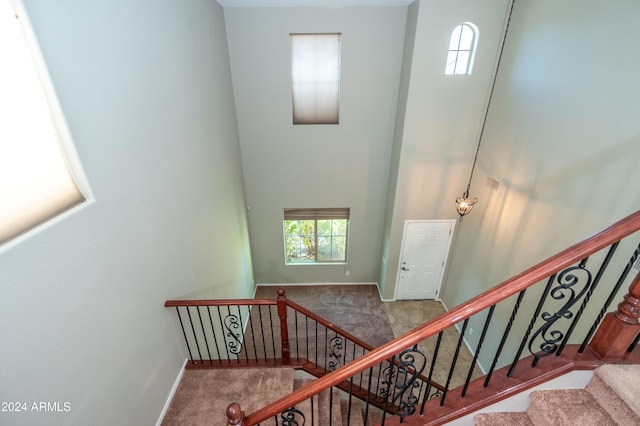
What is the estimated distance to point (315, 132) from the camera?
4973mm

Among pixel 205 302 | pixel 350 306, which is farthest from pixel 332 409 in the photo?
pixel 350 306


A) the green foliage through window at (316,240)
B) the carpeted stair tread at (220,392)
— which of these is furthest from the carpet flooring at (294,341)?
the green foliage through window at (316,240)

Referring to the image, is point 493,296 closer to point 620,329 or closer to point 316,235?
point 620,329

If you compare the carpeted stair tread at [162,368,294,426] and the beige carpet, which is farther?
the beige carpet

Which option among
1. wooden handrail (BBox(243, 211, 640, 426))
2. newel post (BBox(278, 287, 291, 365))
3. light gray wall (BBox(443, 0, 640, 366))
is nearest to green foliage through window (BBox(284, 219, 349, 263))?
light gray wall (BBox(443, 0, 640, 366))

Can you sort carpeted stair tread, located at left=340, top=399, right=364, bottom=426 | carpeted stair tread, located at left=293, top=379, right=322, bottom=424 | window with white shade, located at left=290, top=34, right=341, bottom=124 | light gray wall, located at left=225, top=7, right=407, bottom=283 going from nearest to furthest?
carpeted stair tread, located at left=293, top=379, right=322, bottom=424 < carpeted stair tread, located at left=340, top=399, right=364, bottom=426 < light gray wall, located at left=225, top=7, right=407, bottom=283 < window with white shade, located at left=290, top=34, right=341, bottom=124

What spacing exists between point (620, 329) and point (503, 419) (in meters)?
0.76

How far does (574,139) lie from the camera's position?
2850mm

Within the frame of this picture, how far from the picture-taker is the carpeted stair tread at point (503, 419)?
1.46 meters

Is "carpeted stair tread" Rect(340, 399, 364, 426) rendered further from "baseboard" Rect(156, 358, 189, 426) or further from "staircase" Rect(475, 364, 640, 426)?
"staircase" Rect(475, 364, 640, 426)

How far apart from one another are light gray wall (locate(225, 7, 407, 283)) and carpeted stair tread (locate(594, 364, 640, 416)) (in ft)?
13.9

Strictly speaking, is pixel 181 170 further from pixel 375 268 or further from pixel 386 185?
pixel 375 268

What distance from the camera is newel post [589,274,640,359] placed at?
130cm

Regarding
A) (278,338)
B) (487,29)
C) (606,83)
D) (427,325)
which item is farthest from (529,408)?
(487,29)
